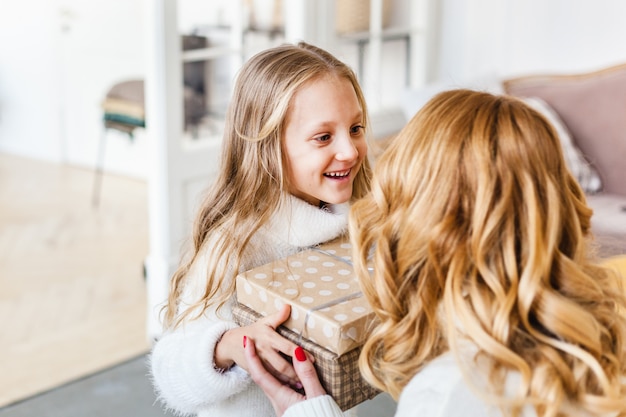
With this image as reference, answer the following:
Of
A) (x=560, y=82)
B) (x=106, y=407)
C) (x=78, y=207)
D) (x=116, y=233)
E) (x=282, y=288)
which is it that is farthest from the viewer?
(x=78, y=207)

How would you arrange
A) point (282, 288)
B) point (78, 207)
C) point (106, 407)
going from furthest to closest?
point (78, 207)
point (106, 407)
point (282, 288)

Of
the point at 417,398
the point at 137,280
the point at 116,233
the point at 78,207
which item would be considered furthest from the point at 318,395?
the point at 78,207

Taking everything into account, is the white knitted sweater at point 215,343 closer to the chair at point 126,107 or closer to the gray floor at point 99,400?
the gray floor at point 99,400

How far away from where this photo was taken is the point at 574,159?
309cm

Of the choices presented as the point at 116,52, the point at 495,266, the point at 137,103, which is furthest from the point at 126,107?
the point at 495,266

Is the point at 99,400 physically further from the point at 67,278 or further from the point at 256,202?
the point at 256,202

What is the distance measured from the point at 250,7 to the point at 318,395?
2407 mm

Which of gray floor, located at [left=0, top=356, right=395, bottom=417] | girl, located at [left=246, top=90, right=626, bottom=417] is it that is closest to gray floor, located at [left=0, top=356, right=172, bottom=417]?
gray floor, located at [left=0, top=356, right=395, bottom=417]

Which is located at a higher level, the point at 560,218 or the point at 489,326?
the point at 560,218

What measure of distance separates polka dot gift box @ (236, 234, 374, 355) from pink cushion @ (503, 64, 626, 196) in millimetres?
2251

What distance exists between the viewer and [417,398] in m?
0.94

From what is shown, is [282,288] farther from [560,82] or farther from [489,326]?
[560,82]

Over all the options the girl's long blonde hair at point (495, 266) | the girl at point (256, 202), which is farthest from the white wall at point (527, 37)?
the girl's long blonde hair at point (495, 266)

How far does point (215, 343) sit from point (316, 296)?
0.21 m
